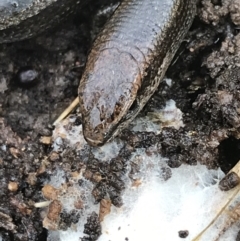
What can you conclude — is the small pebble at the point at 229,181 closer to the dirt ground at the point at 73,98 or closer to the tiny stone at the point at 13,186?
the dirt ground at the point at 73,98

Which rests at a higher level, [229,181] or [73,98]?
[229,181]

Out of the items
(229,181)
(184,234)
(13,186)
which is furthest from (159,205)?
(13,186)

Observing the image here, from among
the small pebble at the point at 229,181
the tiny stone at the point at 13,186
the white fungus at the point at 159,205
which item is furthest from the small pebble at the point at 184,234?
the tiny stone at the point at 13,186

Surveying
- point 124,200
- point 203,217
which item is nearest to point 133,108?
point 124,200

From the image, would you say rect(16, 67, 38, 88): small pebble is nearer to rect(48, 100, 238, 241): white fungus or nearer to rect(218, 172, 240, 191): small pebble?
rect(48, 100, 238, 241): white fungus

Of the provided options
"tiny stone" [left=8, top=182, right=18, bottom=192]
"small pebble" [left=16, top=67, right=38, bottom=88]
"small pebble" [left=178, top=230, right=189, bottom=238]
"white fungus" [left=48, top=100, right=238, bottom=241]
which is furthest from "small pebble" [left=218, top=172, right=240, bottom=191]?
"small pebble" [left=16, top=67, right=38, bottom=88]

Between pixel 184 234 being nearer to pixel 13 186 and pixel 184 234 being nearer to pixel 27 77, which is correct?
pixel 13 186

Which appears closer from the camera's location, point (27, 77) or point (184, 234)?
point (184, 234)

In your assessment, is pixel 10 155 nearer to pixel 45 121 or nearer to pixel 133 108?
pixel 45 121

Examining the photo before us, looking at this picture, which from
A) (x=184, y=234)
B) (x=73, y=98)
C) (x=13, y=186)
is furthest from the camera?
(x=73, y=98)
